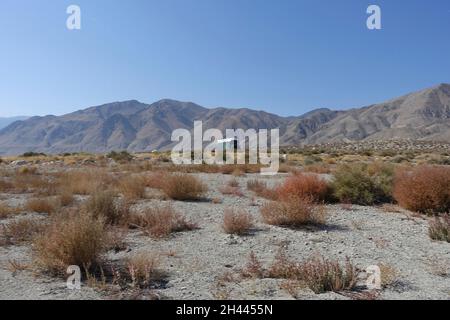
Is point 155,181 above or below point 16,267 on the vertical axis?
above

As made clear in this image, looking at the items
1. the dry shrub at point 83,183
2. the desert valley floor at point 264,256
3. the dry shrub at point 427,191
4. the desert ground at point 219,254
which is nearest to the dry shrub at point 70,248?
the desert ground at point 219,254

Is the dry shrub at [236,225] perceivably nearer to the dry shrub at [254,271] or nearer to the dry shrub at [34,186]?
the dry shrub at [254,271]

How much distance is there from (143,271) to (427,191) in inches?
335

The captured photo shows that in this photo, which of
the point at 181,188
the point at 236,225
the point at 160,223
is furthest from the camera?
the point at 181,188

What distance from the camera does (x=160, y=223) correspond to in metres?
8.74

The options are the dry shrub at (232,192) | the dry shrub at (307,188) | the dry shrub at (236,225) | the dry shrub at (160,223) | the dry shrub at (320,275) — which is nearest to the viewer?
the dry shrub at (320,275)

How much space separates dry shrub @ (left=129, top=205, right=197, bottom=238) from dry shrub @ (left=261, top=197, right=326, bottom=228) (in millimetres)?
1873

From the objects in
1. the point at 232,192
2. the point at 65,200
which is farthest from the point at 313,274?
the point at 232,192

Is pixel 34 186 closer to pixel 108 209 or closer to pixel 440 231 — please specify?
pixel 108 209

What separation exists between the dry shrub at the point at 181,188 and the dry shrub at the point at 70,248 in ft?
24.2

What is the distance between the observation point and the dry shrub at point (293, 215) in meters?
9.41

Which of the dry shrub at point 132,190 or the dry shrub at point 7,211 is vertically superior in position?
the dry shrub at point 132,190
